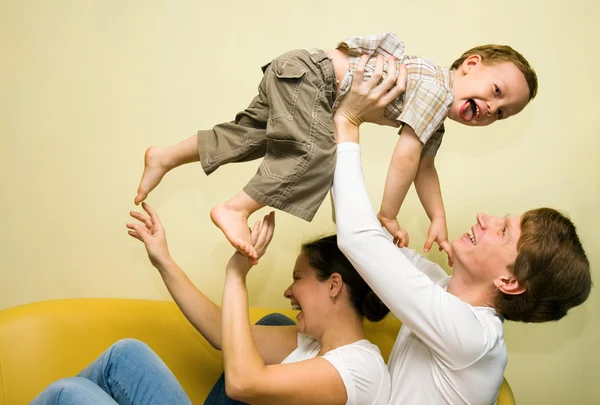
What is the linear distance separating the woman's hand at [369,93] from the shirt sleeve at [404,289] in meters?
0.16

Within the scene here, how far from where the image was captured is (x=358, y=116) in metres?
1.43

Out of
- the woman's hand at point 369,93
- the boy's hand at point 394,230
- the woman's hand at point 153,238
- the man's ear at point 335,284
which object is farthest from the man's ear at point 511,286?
the woman's hand at point 153,238

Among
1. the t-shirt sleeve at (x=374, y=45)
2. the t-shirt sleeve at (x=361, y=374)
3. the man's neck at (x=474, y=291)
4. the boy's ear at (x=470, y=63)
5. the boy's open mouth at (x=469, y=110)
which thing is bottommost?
the t-shirt sleeve at (x=361, y=374)

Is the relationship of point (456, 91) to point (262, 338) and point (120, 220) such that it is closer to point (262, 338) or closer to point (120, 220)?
point (262, 338)

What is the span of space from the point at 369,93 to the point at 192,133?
3.45 feet

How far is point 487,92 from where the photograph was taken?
1.44 m

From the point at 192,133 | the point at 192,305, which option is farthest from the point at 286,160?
the point at 192,133

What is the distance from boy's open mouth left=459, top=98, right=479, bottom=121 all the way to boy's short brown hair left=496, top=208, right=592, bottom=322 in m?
0.28

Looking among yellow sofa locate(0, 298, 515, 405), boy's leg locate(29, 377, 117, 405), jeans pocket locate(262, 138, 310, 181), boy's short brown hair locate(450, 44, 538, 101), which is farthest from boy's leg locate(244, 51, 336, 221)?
yellow sofa locate(0, 298, 515, 405)

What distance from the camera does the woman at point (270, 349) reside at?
1286 mm

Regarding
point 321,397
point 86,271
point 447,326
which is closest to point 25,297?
point 86,271

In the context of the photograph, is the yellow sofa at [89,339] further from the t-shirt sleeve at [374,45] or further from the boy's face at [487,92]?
the t-shirt sleeve at [374,45]

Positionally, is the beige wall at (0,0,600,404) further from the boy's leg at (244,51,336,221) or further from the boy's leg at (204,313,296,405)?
the boy's leg at (244,51,336,221)

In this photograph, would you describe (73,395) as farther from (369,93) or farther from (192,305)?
(369,93)
